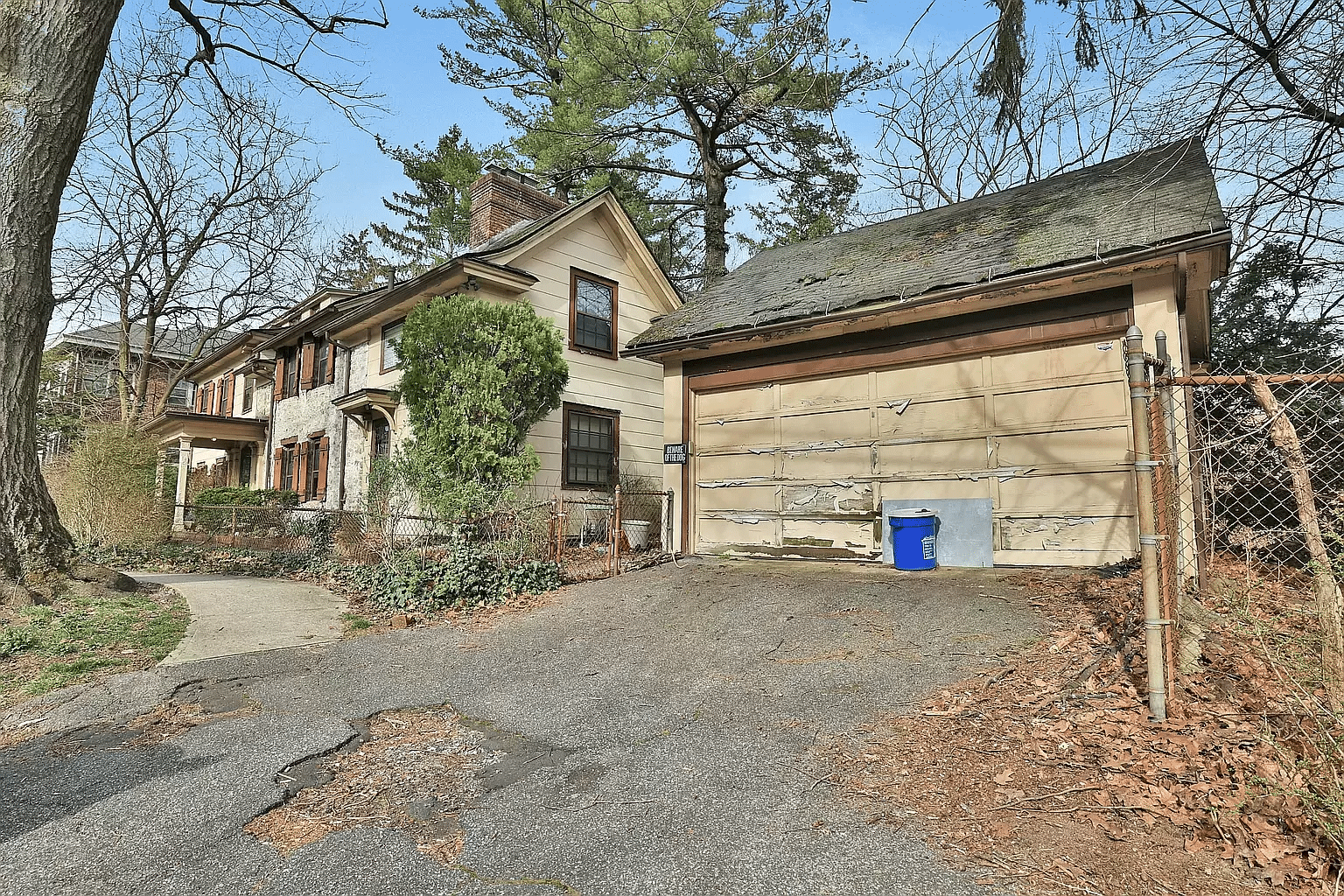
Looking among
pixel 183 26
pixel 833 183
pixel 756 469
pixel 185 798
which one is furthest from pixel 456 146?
pixel 185 798

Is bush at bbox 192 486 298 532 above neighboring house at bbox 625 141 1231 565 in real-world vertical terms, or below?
below

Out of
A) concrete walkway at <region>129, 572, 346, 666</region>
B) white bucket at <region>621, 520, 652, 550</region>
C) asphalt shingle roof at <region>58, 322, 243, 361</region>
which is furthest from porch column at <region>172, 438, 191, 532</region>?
white bucket at <region>621, 520, 652, 550</region>

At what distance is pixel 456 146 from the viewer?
25.9 meters

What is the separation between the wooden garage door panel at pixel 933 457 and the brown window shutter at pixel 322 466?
13.6 metres

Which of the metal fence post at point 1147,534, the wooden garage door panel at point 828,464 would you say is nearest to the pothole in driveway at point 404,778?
the metal fence post at point 1147,534

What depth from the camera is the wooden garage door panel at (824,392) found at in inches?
358

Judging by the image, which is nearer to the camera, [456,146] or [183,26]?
[183,26]

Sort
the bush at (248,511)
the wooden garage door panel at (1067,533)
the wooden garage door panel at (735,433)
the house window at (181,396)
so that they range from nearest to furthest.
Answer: the wooden garage door panel at (1067,533)
the wooden garage door panel at (735,433)
the bush at (248,511)
the house window at (181,396)

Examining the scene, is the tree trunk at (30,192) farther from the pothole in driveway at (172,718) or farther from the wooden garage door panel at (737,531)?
the wooden garage door panel at (737,531)

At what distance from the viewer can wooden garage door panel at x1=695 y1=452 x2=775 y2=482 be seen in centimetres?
977

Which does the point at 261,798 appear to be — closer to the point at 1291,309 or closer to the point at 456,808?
the point at 456,808

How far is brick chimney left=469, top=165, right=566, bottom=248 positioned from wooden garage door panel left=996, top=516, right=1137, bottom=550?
12.3m

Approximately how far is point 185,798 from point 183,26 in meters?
10.8

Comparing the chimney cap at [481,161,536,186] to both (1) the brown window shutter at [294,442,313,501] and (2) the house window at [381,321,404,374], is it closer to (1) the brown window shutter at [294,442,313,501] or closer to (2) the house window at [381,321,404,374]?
(2) the house window at [381,321,404,374]
